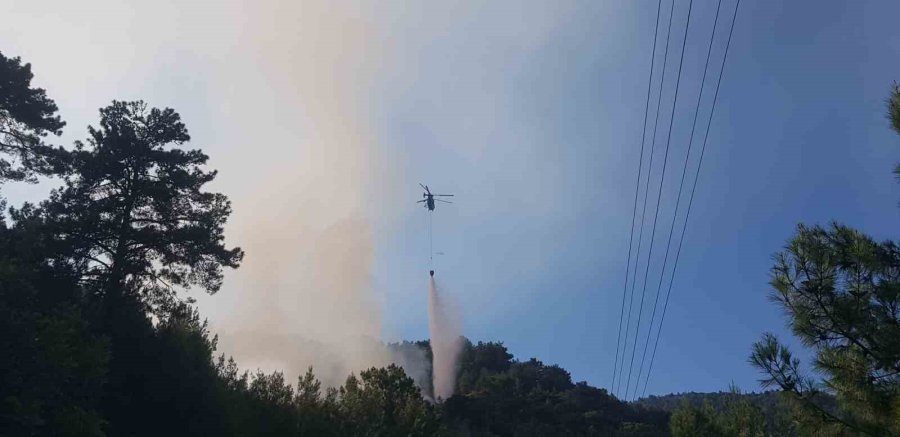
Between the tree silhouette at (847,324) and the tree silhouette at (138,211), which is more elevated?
the tree silhouette at (138,211)

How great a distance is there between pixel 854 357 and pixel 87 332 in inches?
993

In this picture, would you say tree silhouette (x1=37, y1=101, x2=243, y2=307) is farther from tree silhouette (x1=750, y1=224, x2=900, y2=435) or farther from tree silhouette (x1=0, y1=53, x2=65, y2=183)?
tree silhouette (x1=750, y1=224, x2=900, y2=435)

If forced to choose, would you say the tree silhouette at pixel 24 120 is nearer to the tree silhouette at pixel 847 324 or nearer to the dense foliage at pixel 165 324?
the dense foliage at pixel 165 324

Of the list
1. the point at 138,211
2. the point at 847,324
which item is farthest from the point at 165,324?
the point at 847,324

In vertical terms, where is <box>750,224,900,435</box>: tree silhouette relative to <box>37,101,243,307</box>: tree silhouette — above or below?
below

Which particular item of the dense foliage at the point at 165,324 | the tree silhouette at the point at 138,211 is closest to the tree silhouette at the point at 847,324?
the dense foliage at the point at 165,324

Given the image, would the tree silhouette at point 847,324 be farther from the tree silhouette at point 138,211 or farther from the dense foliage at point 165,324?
the tree silhouette at point 138,211

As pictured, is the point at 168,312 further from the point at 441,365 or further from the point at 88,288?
the point at 441,365

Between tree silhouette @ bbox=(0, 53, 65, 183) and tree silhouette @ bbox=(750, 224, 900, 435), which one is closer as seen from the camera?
tree silhouette @ bbox=(750, 224, 900, 435)

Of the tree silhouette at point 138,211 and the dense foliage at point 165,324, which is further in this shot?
the tree silhouette at point 138,211

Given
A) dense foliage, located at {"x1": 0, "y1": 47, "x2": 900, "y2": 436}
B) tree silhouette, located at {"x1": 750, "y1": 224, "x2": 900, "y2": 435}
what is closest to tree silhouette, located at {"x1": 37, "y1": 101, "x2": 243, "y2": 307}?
dense foliage, located at {"x1": 0, "y1": 47, "x2": 900, "y2": 436}

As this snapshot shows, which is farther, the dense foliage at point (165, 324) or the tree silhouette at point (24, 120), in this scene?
the tree silhouette at point (24, 120)

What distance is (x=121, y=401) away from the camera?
25.9 m

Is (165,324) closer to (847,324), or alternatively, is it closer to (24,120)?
(24,120)
